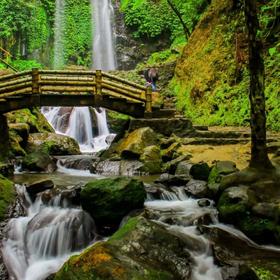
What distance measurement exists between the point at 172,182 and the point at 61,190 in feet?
8.66

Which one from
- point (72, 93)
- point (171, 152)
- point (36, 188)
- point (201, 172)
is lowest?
point (36, 188)

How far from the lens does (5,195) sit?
310 inches

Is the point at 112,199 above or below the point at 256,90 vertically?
below

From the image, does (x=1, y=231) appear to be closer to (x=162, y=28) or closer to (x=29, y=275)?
(x=29, y=275)

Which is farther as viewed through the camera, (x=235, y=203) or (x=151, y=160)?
(x=151, y=160)

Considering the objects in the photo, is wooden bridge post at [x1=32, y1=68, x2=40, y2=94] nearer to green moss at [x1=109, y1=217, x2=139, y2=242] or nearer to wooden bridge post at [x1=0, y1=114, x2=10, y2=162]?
wooden bridge post at [x1=0, y1=114, x2=10, y2=162]

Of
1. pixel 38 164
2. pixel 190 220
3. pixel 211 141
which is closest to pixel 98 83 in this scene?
pixel 38 164

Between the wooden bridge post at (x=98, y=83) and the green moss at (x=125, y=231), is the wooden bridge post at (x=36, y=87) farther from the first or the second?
the green moss at (x=125, y=231)

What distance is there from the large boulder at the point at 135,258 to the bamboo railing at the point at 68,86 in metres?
8.60

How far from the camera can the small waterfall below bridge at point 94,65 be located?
21612 mm

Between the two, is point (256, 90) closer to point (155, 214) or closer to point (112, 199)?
point (155, 214)

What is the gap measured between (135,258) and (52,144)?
38.5 feet

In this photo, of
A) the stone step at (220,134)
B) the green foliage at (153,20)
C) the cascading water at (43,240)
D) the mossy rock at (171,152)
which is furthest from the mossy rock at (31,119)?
the green foliage at (153,20)

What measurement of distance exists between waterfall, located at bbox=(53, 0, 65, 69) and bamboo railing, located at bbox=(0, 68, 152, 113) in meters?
21.1
